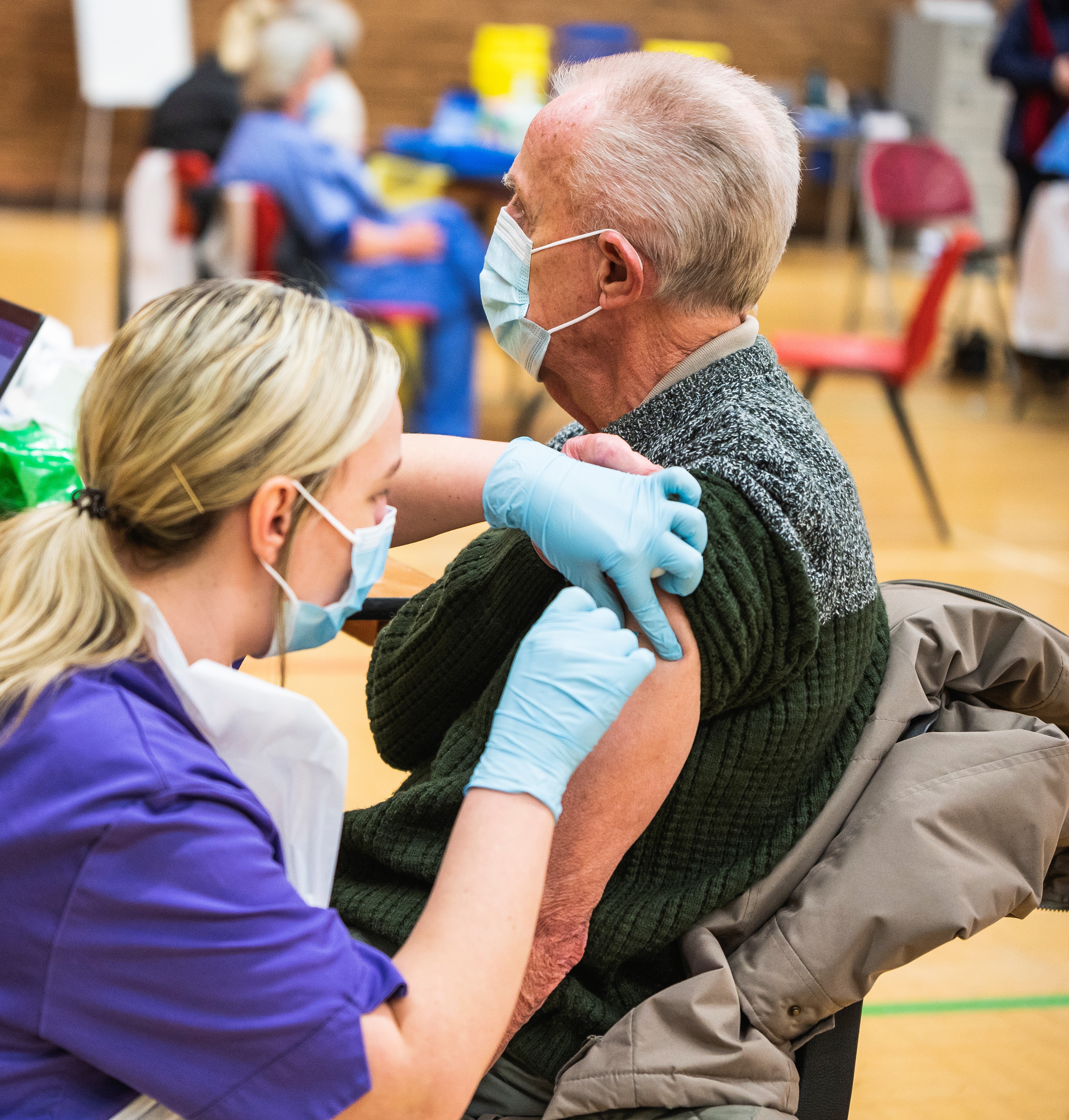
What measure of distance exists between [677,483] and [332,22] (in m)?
4.55

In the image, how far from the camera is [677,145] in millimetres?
1090

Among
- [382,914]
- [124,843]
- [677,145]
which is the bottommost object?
[382,914]

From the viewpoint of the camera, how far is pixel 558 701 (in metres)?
0.91

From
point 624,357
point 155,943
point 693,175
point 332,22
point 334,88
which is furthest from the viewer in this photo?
point 334,88

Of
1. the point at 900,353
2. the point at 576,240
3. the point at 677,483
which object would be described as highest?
the point at 576,240

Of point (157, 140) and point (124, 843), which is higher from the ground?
point (124, 843)

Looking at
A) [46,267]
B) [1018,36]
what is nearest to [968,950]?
[1018,36]

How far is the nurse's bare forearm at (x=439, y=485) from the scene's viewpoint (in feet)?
4.70

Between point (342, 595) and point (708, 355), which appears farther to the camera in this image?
point (708, 355)

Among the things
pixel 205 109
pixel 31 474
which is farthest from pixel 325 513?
pixel 205 109

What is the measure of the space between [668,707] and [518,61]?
590 cm

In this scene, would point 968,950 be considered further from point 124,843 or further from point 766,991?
point 124,843

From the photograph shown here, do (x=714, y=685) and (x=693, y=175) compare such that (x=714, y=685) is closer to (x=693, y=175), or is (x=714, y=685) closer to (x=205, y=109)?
(x=693, y=175)

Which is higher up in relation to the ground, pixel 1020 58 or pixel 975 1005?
pixel 1020 58
